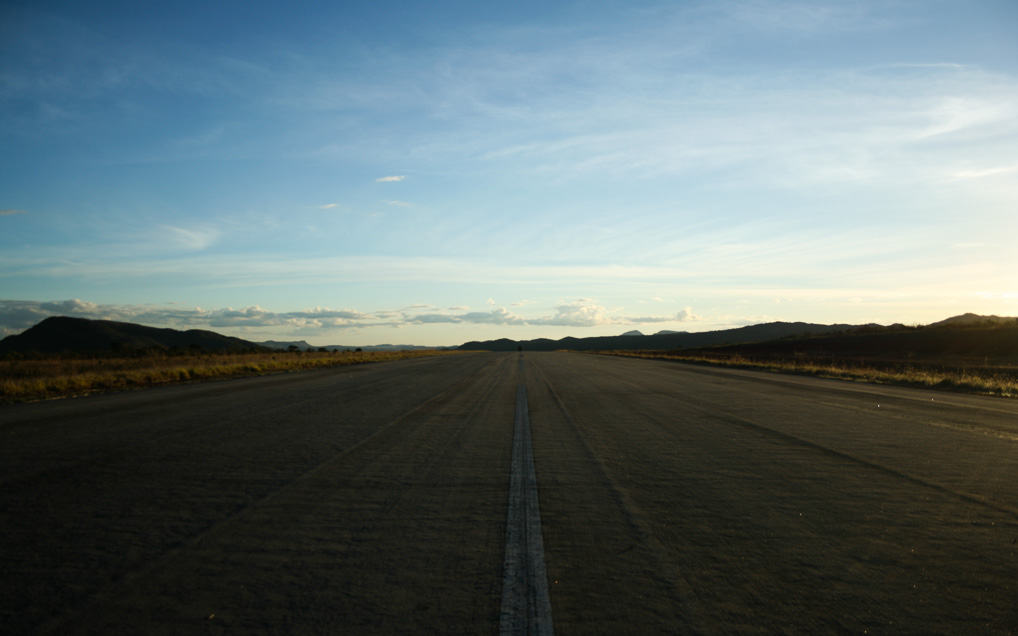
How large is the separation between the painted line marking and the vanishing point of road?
0.02 m

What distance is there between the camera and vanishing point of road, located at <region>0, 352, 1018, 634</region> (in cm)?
343

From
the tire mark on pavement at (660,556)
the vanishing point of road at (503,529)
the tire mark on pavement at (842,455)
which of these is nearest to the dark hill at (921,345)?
the tire mark on pavement at (842,455)

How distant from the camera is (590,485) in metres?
6.59

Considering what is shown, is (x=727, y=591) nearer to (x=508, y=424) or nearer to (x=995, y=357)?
(x=508, y=424)

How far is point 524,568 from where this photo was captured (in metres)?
4.07

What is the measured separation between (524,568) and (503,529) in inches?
35.9

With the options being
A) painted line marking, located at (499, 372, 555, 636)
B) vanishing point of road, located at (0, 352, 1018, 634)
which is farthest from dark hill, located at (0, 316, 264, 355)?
painted line marking, located at (499, 372, 555, 636)

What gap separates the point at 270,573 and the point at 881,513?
5.08m

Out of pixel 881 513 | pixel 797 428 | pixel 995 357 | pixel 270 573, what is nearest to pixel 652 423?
pixel 797 428

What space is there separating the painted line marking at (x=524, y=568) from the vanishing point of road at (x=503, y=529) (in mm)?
22

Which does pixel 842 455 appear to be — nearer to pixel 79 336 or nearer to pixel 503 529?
A: pixel 503 529

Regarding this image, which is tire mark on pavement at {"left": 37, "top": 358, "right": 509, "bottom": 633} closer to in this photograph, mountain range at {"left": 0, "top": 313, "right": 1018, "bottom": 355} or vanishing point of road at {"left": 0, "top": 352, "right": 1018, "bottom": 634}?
vanishing point of road at {"left": 0, "top": 352, "right": 1018, "bottom": 634}

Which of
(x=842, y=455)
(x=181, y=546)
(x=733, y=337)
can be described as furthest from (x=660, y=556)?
(x=733, y=337)

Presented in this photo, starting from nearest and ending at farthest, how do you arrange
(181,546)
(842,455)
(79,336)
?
1. (181,546)
2. (842,455)
3. (79,336)
